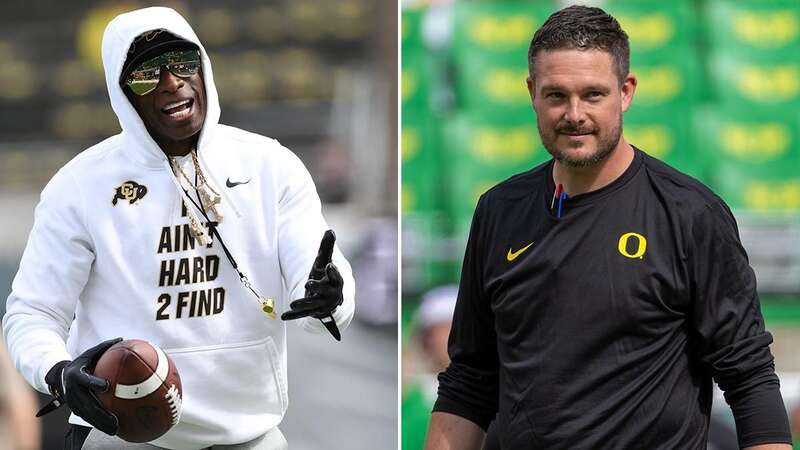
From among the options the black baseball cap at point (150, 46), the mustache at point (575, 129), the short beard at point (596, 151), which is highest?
the black baseball cap at point (150, 46)

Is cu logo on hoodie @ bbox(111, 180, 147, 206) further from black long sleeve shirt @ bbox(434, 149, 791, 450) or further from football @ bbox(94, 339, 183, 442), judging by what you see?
black long sleeve shirt @ bbox(434, 149, 791, 450)

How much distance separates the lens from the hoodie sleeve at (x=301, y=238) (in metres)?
2.16

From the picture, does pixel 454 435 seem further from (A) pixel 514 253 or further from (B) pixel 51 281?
(B) pixel 51 281

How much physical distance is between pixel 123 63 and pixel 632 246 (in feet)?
3.13

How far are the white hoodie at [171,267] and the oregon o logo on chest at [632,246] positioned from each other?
1.76 feet

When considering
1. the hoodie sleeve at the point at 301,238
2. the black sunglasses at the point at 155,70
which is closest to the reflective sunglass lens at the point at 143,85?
the black sunglasses at the point at 155,70

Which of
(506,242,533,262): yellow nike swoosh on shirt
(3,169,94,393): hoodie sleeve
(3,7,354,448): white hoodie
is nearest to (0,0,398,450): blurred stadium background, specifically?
(3,7,354,448): white hoodie

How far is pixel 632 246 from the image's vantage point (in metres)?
1.86

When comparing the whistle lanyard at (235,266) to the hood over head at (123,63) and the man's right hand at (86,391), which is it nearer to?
the hood over head at (123,63)

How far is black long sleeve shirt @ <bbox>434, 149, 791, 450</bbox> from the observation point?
1.82 meters

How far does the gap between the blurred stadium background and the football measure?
853 mm

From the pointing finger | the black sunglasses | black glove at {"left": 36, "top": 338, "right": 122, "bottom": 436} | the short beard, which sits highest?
the black sunglasses

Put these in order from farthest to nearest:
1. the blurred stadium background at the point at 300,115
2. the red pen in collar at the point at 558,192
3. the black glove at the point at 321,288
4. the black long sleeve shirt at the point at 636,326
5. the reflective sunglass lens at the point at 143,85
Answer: the blurred stadium background at the point at 300,115 → the reflective sunglass lens at the point at 143,85 → the black glove at the point at 321,288 → the red pen in collar at the point at 558,192 → the black long sleeve shirt at the point at 636,326

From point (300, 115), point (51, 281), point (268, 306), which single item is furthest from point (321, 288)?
point (300, 115)
